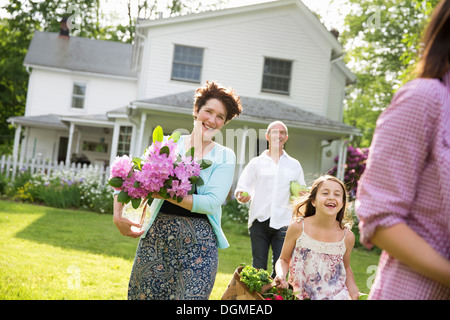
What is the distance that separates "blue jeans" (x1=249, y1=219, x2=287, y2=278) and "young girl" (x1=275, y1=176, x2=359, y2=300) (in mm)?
1758

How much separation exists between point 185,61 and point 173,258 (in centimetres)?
1657

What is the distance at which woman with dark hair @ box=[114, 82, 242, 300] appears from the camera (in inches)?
123

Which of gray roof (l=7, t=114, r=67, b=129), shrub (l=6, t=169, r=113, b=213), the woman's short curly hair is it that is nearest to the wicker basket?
the woman's short curly hair

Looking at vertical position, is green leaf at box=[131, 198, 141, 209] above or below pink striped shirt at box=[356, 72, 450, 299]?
below

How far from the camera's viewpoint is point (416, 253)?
4.70ft

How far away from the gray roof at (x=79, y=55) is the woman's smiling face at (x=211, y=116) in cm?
2421

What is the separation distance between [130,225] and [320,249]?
1788mm

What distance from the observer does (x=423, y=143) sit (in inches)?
57.8

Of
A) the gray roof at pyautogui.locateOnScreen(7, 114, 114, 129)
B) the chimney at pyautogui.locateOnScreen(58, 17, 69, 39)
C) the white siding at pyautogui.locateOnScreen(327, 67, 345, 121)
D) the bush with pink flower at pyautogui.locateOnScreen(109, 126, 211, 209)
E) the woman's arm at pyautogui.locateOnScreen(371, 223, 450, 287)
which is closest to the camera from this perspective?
the woman's arm at pyautogui.locateOnScreen(371, 223, 450, 287)

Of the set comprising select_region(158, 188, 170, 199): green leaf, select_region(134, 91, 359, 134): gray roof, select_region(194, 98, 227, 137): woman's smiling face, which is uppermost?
select_region(134, 91, 359, 134): gray roof

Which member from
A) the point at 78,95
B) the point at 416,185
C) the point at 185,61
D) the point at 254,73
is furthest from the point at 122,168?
the point at 78,95

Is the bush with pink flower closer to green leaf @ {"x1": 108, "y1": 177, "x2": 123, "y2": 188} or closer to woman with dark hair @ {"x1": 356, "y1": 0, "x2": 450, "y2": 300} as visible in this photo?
green leaf @ {"x1": 108, "y1": 177, "x2": 123, "y2": 188}

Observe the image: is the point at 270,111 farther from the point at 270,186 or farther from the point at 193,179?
the point at 193,179

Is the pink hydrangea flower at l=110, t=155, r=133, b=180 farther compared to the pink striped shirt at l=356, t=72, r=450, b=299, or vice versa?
the pink hydrangea flower at l=110, t=155, r=133, b=180
